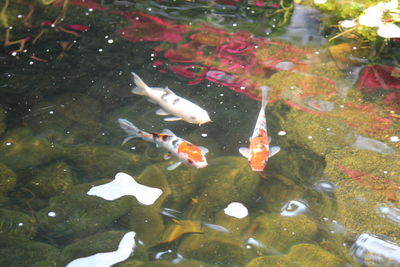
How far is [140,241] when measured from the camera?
2.79 meters

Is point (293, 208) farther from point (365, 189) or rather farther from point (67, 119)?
point (67, 119)

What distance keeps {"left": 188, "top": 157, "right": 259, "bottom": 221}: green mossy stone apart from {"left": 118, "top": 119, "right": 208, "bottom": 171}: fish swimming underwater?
0.16 meters

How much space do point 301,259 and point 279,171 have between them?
77cm

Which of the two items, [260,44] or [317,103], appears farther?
[260,44]

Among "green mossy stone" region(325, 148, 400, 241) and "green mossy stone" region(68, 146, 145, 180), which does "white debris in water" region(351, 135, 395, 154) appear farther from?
"green mossy stone" region(68, 146, 145, 180)

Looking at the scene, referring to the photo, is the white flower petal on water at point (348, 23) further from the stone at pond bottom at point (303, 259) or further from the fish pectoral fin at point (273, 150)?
the stone at pond bottom at point (303, 259)

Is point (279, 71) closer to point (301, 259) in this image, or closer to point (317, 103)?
point (317, 103)

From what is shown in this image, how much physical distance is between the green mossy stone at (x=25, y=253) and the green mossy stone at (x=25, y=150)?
0.71 metres

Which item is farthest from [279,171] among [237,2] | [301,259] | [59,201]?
[237,2]

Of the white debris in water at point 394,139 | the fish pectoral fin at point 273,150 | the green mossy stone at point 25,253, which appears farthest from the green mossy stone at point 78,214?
the white debris in water at point 394,139

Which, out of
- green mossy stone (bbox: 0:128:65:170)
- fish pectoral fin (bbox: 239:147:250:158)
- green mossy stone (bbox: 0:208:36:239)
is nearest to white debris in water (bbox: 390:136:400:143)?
fish pectoral fin (bbox: 239:147:250:158)

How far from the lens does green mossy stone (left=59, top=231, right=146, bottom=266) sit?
2658 millimetres

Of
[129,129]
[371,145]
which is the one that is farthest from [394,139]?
[129,129]

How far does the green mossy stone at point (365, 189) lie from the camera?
9.61ft
